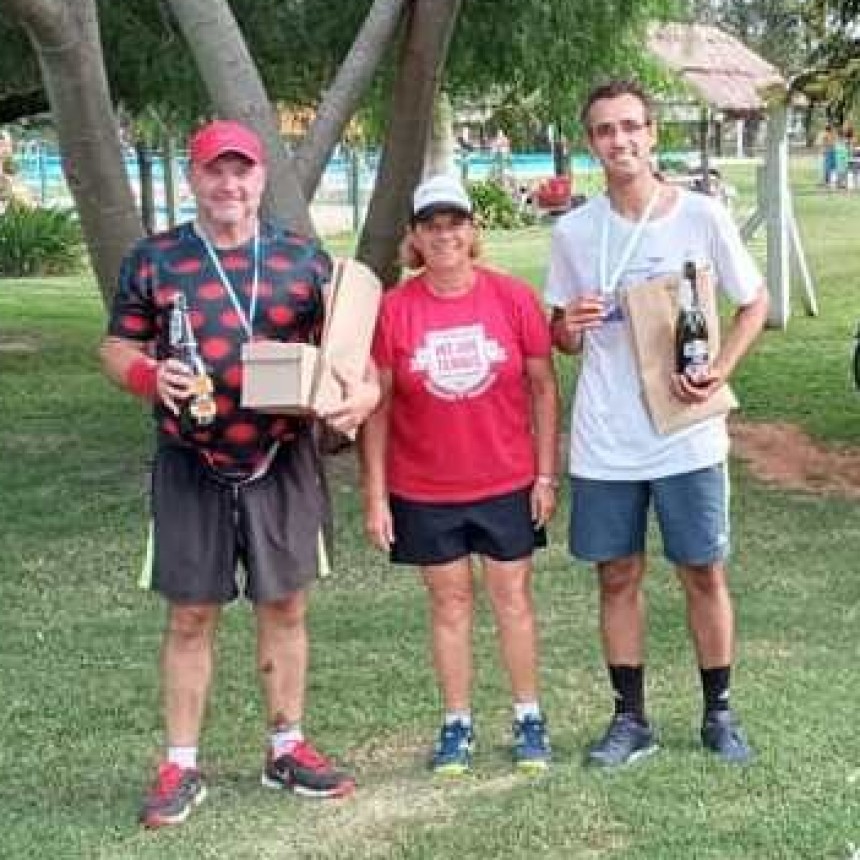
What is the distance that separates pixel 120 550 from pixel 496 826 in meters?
4.17

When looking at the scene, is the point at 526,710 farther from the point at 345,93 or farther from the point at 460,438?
the point at 345,93

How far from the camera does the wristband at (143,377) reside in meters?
4.65

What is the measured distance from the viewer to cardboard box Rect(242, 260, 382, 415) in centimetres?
450

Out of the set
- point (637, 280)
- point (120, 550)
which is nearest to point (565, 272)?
point (637, 280)

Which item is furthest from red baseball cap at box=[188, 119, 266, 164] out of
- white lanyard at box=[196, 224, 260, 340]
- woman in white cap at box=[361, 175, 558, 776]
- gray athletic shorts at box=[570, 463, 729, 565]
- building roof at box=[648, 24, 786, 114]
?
building roof at box=[648, 24, 786, 114]

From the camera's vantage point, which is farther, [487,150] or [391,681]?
[487,150]

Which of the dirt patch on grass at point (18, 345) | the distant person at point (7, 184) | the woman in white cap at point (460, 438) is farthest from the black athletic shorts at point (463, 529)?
the distant person at point (7, 184)

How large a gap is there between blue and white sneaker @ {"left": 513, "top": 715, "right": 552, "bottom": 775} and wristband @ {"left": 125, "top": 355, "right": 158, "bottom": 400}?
4.70ft

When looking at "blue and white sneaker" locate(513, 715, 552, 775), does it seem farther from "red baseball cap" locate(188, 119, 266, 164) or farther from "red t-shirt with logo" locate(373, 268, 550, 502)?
"red baseball cap" locate(188, 119, 266, 164)

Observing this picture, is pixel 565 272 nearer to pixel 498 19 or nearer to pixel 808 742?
pixel 808 742

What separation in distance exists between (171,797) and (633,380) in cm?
166

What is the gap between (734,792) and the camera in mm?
4938

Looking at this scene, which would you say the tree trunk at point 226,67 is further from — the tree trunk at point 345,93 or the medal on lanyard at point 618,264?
the medal on lanyard at point 618,264

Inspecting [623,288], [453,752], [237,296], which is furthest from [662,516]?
[237,296]
